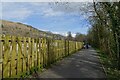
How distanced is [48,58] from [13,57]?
846 cm

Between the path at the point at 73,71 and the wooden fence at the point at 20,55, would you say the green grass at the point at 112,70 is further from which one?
the wooden fence at the point at 20,55

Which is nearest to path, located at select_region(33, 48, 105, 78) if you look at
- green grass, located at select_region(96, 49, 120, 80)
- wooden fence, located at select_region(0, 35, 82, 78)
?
green grass, located at select_region(96, 49, 120, 80)

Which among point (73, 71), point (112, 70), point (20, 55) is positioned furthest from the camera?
point (112, 70)

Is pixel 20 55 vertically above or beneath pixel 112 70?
above

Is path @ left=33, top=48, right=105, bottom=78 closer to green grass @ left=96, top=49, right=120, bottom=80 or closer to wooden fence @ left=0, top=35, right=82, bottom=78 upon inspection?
green grass @ left=96, top=49, right=120, bottom=80

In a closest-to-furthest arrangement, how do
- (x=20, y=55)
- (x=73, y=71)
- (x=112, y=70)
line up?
(x=20, y=55)
(x=73, y=71)
(x=112, y=70)

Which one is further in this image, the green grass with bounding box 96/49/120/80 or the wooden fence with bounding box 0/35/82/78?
the green grass with bounding box 96/49/120/80

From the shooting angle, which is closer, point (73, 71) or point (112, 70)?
point (73, 71)

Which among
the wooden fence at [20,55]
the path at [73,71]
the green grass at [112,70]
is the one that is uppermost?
the wooden fence at [20,55]

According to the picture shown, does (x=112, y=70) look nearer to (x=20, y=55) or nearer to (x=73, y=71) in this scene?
(x=73, y=71)

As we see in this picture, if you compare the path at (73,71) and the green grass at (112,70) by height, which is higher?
the path at (73,71)

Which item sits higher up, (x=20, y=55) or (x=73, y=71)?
(x=20, y=55)

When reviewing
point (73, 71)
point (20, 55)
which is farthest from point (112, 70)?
point (20, 55)

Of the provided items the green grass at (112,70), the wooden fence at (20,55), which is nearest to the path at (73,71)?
the green grass at (112,70)
